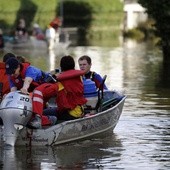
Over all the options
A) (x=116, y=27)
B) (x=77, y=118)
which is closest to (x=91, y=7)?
(x=116, y=27)

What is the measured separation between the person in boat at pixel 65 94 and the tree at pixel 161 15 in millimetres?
20822

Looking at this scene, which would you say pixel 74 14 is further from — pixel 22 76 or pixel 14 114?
pixel 14 114

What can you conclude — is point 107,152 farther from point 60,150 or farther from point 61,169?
point 61,169

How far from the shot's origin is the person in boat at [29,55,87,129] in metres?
15.8

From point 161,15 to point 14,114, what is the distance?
898 inches

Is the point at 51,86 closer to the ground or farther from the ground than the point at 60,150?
farther from the ground

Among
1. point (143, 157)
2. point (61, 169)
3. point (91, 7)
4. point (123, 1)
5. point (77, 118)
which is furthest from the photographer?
point (123, 1)

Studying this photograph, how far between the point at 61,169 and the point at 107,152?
1.87 m

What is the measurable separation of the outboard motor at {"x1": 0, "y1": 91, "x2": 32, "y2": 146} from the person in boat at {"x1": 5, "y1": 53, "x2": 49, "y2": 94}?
0.49 meters

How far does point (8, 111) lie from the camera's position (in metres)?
15.2

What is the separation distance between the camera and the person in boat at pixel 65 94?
623 inches

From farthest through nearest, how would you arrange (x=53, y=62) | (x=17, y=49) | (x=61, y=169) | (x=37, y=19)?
(x=37, y=19)
(x=17, y=49)
(x=53, y=62)
(x=61, y=169)

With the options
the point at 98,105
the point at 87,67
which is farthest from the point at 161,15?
the point at 98,105

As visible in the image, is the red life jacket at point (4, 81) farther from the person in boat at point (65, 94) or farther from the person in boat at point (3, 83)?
the person in boat at point (65, 94)
